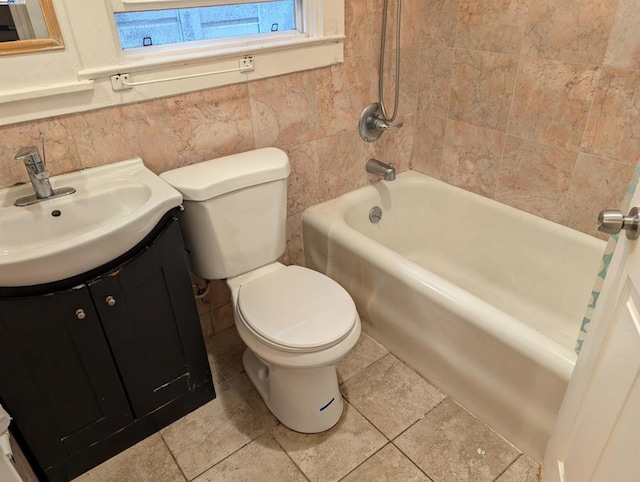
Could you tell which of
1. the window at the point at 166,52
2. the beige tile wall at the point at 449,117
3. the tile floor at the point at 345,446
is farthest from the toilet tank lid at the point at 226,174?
the tile floor at the point at 345,446

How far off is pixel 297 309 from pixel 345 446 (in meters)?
0.50

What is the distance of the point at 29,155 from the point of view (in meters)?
1.22

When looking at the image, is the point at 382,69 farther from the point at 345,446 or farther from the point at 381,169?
the point at 345,446

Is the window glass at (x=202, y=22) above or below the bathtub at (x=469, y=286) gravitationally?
above

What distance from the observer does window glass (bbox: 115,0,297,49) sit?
1496 millimetres

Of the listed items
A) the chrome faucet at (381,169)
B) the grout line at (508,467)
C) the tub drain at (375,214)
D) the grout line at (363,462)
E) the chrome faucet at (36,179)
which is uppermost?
the chrome faucet at (36,179)

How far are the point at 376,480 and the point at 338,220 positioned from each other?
976 millimetres

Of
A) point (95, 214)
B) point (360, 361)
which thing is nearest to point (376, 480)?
point (360, 361)

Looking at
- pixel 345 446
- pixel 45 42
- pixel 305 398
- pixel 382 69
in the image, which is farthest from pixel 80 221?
pixel 382 69

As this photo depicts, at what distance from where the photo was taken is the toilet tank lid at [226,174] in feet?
4.78

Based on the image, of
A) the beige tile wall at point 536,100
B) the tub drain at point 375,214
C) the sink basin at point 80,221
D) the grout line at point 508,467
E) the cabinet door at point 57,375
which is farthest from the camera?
the tub drain at point 375,214

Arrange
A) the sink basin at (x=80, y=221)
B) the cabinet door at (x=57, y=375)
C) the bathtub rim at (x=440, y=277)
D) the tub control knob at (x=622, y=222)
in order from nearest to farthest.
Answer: the tub control knob at (x=622, y=222), the sink basin at (x=80, y=221), the cabinet door at (x=57, y=375), the bathtub rim at (x=440, y=277)

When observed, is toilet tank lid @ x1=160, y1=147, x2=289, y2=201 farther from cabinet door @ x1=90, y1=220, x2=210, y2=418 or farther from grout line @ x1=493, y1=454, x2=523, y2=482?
grout line @ x1=493, y1=454, x2=523, y2=482

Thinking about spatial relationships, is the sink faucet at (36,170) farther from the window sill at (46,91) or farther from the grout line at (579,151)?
the grout line at (579,151)
